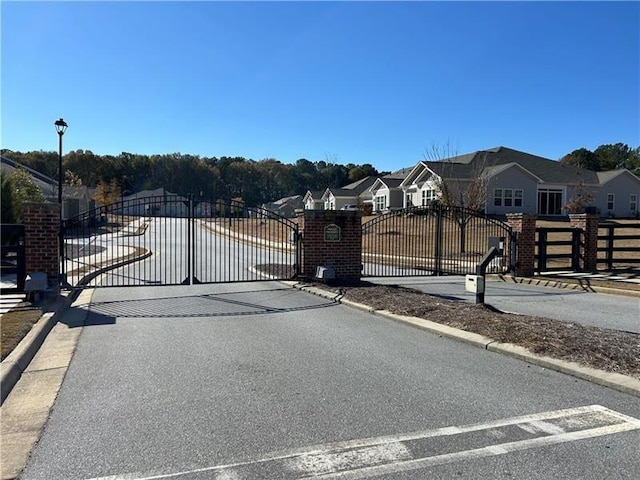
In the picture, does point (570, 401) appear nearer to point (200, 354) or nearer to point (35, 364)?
point (200, 354)

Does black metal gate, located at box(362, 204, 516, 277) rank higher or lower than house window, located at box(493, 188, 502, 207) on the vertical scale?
lower

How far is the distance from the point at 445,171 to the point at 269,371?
115 feet

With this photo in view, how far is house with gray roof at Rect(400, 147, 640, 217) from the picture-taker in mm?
40312

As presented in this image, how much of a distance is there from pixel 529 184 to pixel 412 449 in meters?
41.8

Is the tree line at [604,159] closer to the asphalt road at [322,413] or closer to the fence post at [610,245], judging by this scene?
the fence post at [610,245]

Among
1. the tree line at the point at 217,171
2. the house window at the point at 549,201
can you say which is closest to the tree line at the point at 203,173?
the tree line at the point at 217,171

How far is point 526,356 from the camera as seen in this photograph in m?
5.90

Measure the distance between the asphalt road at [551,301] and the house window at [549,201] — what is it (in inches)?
1241

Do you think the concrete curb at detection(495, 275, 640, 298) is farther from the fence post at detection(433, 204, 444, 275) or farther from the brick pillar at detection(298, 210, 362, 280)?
the brick pillar at detection(298, 210, 362, 280)

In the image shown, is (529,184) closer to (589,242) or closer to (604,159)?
(589,242)

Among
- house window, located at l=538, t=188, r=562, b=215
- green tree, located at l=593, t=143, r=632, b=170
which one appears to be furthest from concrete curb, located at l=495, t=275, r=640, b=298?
green tree, located at l=593, t=143, r=632, b=170

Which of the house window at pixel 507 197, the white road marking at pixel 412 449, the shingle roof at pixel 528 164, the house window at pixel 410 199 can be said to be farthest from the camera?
the house window at pixel 410 199

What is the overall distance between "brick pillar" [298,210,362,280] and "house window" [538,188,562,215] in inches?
1363

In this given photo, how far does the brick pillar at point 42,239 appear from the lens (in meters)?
10.1
